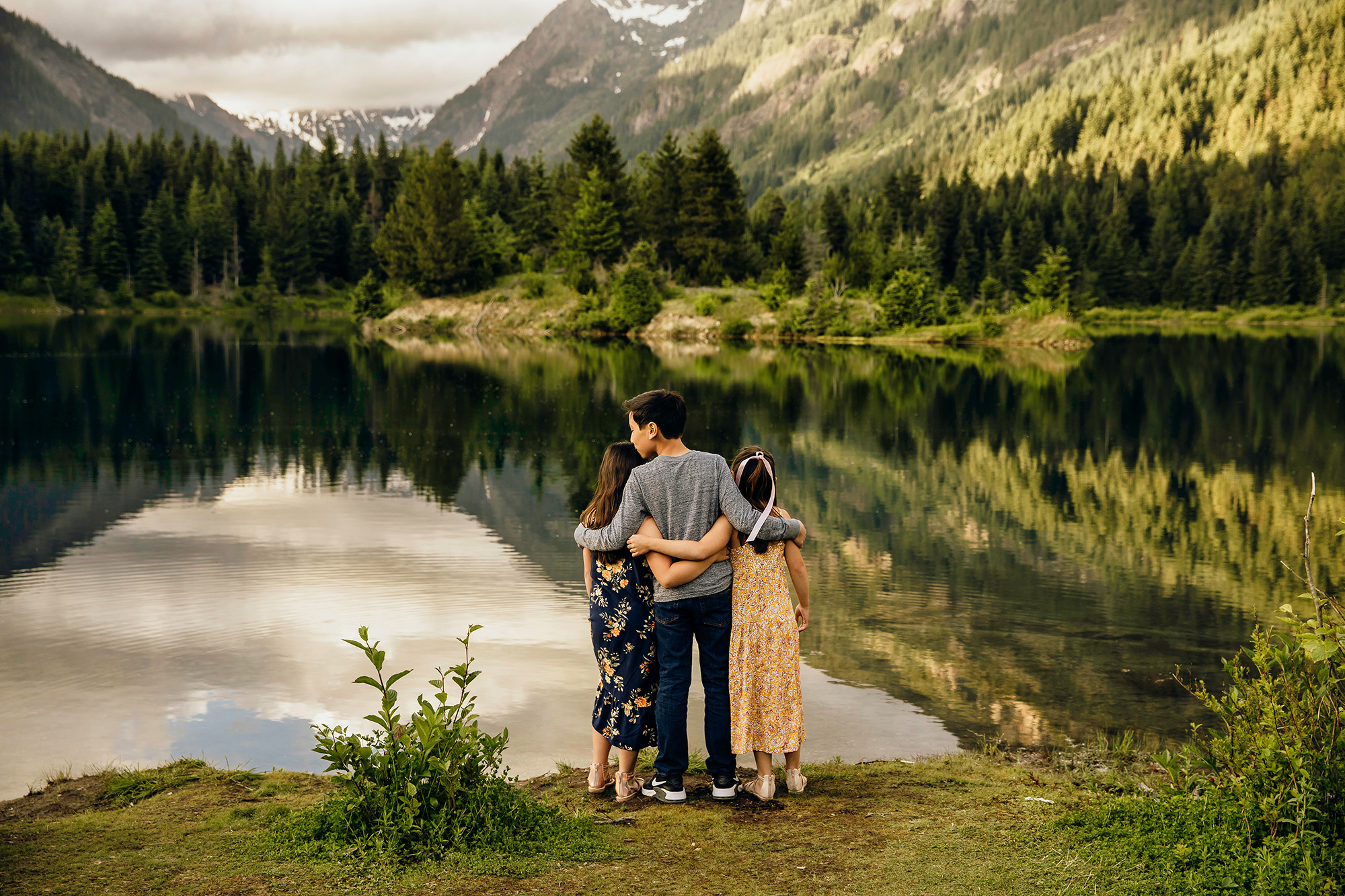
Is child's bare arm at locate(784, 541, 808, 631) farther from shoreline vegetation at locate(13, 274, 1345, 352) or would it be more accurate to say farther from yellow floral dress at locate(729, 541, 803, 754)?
shoreline vegetation at locate(13, 274, 1345, 352)

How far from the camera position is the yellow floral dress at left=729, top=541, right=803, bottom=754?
18.5 feet

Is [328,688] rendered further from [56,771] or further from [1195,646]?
[1195,646]

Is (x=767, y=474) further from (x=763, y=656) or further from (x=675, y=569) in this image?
(x=763, y=656)

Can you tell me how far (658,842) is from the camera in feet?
16.3

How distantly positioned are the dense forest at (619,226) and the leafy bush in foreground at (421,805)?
65.6 m

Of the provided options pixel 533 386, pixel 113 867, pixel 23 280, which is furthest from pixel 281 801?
pixel 23 280

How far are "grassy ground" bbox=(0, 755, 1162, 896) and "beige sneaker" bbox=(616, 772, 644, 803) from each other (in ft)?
0.23

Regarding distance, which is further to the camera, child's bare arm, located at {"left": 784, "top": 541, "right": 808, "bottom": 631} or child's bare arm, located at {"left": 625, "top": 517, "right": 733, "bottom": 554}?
child's bare arm, located at {"left": 784, "top": 541, "right": 808, "bottom": 631}

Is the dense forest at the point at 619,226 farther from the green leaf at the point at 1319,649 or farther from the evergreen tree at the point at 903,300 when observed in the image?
the green leaf at the point at 1319,649

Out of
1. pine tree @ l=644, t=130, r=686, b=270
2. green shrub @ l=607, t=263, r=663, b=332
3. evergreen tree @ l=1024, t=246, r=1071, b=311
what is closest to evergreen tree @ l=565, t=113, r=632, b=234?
pine tree @ l=644, t=130, r=686, b=270

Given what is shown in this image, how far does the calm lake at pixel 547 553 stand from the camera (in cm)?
810

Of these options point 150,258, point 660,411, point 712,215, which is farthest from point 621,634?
point 150,258

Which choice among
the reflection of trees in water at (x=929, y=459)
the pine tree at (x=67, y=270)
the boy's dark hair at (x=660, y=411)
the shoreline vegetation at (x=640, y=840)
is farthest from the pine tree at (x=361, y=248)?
the boy's dark hair at (x=660, y=411)

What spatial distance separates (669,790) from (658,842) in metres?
0.64
